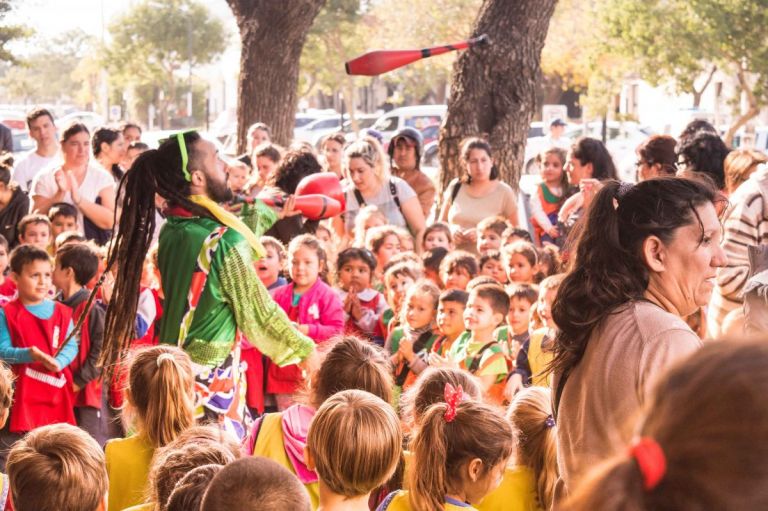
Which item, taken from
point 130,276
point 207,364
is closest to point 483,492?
point 207,364

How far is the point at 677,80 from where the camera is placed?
26938 mm

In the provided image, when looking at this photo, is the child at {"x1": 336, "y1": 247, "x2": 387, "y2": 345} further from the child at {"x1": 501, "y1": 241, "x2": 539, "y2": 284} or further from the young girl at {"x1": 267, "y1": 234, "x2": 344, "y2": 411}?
the child at {"x1": 501, "y1": 241, "x2": 539, "y2": 284}

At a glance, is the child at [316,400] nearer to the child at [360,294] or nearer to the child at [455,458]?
the child at [455,458]

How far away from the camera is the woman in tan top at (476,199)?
8.44 m

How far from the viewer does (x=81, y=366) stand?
6320 mm

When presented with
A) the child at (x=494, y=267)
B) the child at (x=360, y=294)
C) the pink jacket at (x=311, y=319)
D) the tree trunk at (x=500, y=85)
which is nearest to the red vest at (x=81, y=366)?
the pink jacket at (x=311, y=319)

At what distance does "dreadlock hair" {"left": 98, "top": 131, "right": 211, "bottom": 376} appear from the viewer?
4781 mm

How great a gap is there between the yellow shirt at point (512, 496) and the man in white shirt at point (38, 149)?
21.4ft

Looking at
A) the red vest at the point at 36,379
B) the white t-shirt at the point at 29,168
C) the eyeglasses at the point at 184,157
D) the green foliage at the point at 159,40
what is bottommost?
the red vest at the point at 36,379

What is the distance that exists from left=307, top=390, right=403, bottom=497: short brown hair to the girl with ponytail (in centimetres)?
207

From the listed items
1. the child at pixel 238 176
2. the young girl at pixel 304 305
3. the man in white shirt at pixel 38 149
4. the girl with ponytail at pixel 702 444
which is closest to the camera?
the girl with ponytail at pixel 702 444

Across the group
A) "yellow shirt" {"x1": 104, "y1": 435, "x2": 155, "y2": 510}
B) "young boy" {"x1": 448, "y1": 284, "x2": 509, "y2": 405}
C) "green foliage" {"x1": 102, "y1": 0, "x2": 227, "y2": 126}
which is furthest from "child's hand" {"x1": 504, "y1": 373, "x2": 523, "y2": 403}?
"green foliage" {"x1": 102, "y1": 0, "x2": 227, "y2": 126}

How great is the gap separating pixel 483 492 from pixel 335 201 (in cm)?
295

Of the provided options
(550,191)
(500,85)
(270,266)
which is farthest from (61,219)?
(500,85)
